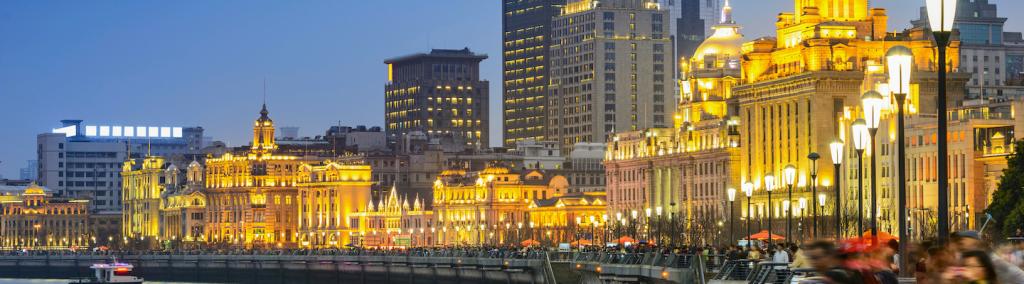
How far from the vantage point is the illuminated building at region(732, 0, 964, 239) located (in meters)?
161

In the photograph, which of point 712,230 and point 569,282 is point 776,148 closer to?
point 712,230

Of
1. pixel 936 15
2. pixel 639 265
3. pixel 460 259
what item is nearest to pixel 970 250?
pixel 936 15

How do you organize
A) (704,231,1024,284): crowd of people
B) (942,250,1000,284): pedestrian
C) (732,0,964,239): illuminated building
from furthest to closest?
(732,0,964,239): illuminated building → (942,250,1000,284): pedestrian → (704,231,1024,284): crowd of people

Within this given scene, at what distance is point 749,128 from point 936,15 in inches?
5939

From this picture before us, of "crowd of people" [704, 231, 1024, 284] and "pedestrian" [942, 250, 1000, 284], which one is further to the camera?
"pedestrian" [942, 250, 1000, 284]

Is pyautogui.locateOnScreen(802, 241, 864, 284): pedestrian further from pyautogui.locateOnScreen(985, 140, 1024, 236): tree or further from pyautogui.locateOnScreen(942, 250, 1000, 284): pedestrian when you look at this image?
pyautogui.locateOnScreen(985, 140, 1024, 236): tree

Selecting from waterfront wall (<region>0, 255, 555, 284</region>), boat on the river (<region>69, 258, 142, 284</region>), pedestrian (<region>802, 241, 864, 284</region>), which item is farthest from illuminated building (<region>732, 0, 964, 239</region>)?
pedestrian (<region>802, 241, 864, 284</region>)

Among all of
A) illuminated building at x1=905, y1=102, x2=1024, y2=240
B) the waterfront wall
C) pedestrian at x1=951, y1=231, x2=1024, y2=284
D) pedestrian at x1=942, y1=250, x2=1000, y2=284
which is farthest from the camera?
illuminated building at x1=905, y1=102, x2=1024, y2=240

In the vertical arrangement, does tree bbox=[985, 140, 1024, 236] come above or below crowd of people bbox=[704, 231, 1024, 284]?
above

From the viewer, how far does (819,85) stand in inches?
6412

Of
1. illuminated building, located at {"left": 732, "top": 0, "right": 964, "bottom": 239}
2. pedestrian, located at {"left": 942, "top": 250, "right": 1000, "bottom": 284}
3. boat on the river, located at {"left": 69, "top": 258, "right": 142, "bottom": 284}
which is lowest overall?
boat on the river, located at {"left": 69, "top": 258, "right": 142, "bottom": 284}

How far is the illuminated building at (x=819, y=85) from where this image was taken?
160750mm

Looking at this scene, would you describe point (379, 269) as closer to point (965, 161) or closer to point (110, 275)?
point (110, 275)

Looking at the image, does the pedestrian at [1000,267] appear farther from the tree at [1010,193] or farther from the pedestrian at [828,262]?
the tree at [1010,193]
